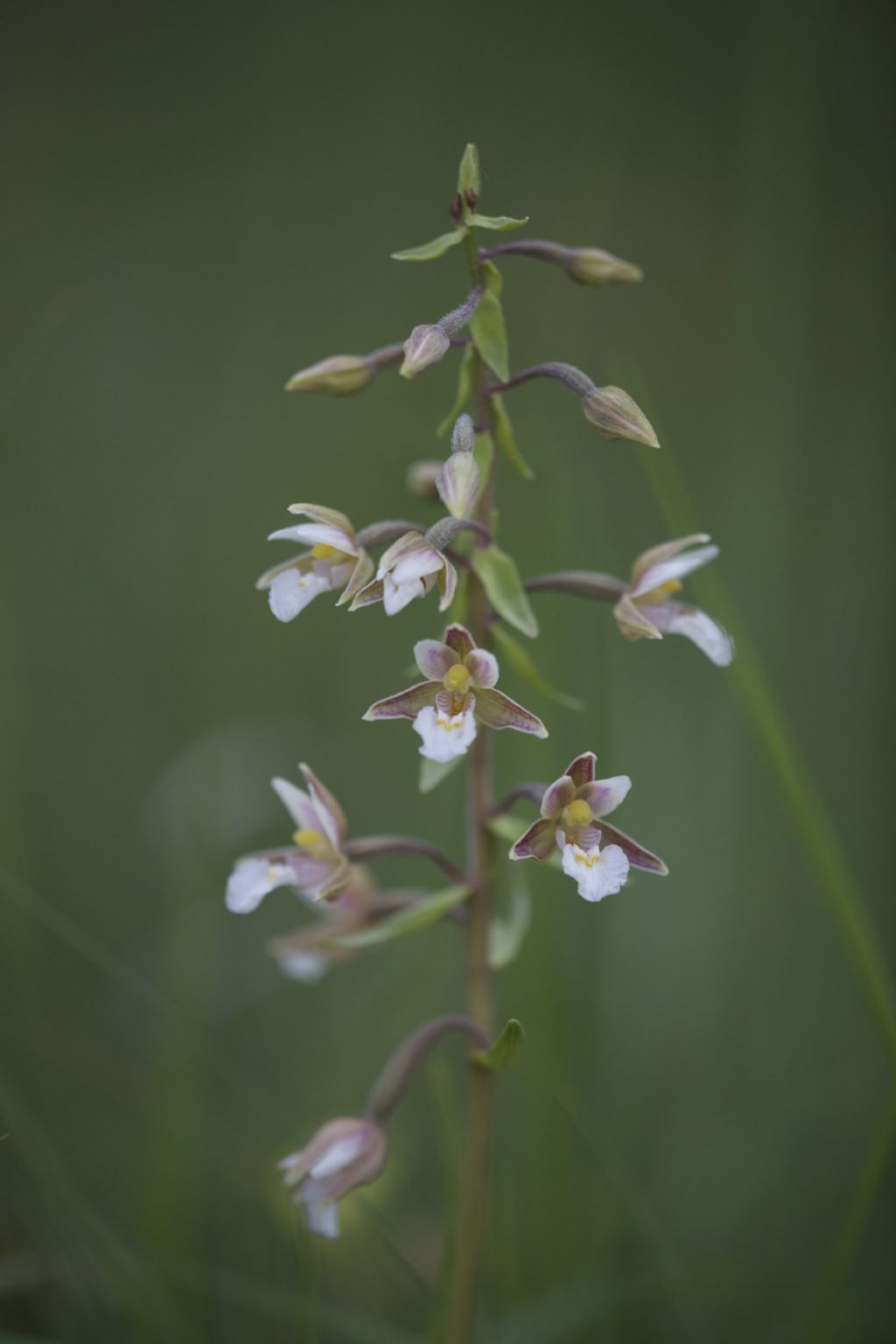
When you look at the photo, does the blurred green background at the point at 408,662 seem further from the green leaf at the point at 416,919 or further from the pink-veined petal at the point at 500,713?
the pink-veined petal at the point at 500,713

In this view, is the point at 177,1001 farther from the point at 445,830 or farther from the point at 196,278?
the point at 196,278

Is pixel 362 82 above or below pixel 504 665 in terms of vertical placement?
above

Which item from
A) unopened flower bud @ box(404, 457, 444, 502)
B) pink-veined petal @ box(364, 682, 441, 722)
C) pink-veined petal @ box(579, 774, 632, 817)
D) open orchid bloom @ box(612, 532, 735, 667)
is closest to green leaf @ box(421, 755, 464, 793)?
pink-veined petal @ box(364, 682, 441, 722)

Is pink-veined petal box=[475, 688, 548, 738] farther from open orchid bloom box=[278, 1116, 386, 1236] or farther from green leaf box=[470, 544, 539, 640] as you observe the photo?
open orchid bloom box=[278, 1116, 386, 1236]

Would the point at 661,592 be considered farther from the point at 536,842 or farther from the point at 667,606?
the point at 536,842

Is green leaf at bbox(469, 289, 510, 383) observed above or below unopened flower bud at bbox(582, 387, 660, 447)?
above

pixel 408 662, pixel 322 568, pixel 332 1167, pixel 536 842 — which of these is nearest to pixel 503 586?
pixel 322 568

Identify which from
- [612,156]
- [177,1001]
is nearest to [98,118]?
[612,156]
